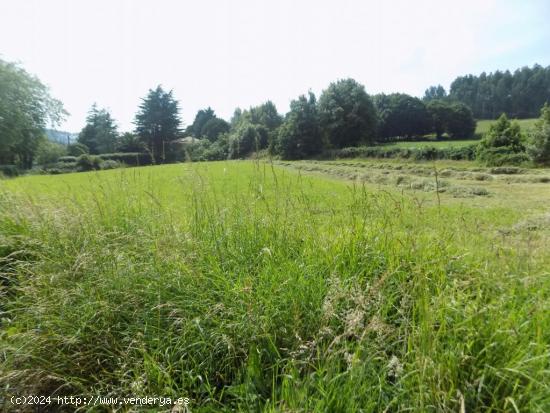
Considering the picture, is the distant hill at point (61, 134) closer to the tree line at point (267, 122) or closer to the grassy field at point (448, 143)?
the tree line at point (267, 122)

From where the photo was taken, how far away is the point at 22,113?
108 feet

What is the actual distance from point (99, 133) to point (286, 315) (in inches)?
2919

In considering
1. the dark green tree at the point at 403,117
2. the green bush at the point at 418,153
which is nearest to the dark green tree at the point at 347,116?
the dark green tree at the point at 403,117

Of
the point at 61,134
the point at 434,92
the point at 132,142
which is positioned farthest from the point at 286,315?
the point at 434,92

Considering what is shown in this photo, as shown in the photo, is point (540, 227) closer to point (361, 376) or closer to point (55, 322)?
point (361, 376)

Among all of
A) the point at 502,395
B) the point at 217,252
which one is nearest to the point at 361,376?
the point at 502,395

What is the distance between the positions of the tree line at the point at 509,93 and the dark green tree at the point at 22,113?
96.0 meters

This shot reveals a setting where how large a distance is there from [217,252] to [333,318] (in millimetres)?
1291

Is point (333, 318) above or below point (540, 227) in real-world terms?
above

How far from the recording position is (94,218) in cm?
380

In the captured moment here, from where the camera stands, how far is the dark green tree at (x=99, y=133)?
202 ft

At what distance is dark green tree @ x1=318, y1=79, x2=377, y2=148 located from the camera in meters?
51.5

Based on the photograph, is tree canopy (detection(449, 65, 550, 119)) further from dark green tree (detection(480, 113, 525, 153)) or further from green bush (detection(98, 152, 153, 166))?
green bush (detection(98, 152, 153, 166))

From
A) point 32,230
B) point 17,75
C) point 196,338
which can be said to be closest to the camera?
point 196,338
